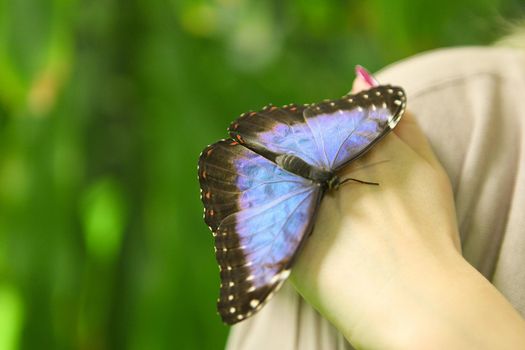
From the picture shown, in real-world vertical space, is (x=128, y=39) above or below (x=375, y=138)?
above

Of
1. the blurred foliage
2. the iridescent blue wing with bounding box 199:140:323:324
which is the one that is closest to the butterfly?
the iridescent blue wing with bounding box 199:140:323:324

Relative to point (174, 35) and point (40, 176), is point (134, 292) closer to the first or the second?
point (40, 176)

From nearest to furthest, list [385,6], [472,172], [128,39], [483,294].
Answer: [483,294]
[472,172]
[385,6]
[128,39]

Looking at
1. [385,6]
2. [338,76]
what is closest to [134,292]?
[338,76]

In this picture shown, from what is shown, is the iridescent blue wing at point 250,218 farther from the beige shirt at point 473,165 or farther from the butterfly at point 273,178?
the beige shirt at point 473,165

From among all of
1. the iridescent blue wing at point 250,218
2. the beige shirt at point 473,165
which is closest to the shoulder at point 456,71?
the beige shirt at point 473,165

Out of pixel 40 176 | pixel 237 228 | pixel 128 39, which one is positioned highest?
pixel 128 39

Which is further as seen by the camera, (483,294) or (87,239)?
(87,239)

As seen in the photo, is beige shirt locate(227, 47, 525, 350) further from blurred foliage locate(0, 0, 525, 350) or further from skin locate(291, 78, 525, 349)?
blurred foliage locate(0, 0, 525, 350)
